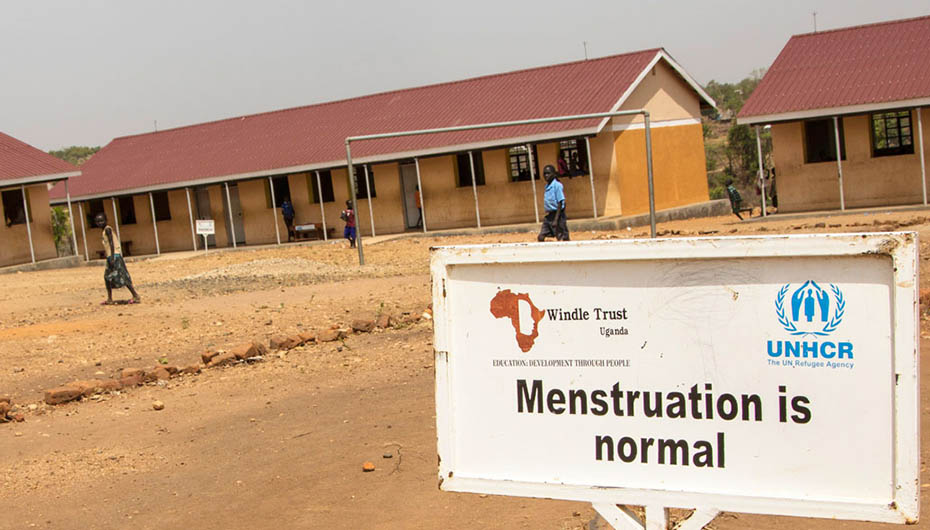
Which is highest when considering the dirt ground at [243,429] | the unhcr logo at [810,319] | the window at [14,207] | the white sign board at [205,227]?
the window at [14,207]

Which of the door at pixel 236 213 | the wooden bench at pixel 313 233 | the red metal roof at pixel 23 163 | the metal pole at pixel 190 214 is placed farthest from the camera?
the door at pixel 236 213

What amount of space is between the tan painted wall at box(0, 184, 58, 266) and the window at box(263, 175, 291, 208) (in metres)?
6.98

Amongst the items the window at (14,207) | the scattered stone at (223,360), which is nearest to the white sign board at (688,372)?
the scattered stone at (223,360)

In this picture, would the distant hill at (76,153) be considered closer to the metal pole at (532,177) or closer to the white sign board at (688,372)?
the metal pole at (532,177)

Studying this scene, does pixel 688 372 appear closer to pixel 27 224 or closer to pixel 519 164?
pixel 519 164

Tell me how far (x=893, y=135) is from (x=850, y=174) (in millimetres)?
1423

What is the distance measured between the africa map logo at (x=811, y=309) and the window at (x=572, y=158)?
25.9 meters

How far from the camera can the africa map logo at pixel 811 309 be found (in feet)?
9.71

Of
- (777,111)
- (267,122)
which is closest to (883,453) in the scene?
(777,111)

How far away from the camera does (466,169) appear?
102ft

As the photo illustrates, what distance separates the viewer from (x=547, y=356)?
335 cm

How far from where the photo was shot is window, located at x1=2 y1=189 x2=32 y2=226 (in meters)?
30.4

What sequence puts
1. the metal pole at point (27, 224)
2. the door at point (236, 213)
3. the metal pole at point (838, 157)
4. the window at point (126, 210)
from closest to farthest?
the metal pole at point (838, 157) → the metal pole at point (27, 224) → the door at point (236, 213) → the window at point (126, 210)

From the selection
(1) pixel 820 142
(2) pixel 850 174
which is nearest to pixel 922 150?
(2) pixel 850 174
